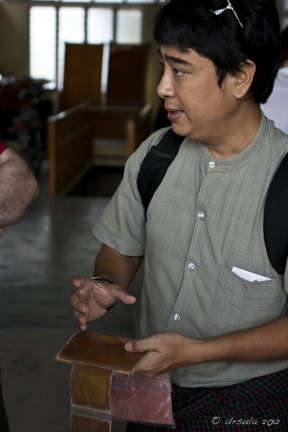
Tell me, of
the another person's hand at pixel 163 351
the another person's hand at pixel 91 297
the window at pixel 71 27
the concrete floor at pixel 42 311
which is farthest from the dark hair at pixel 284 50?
the window at pixel 71 27

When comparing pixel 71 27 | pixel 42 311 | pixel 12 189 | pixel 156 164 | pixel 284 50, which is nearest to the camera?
pixel 156 164

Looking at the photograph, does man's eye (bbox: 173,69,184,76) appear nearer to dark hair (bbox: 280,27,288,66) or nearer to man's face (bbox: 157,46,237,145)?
man's face (bbox: 157,46,237,145)

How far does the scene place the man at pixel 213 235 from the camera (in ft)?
5.09

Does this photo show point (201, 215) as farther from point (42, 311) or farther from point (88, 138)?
point (88, 138)

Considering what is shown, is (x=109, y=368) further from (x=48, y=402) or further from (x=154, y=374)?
(x=48, y=402)

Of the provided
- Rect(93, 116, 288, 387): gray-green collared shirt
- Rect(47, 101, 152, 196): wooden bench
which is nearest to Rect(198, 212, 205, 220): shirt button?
Rect(93, 116, 288, 387): gray-green collared shirt

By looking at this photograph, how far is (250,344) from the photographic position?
158 centimetres

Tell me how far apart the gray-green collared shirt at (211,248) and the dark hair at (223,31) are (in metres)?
0.19

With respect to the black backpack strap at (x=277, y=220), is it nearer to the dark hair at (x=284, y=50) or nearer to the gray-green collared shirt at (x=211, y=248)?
the gray-green collared shirt at (x=211, y=248)

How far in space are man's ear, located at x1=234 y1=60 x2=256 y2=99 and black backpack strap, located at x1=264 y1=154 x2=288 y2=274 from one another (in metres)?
0.19

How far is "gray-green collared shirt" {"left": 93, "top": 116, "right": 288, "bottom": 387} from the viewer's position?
1629 millimetres

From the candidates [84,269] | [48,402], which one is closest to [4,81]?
[84,269]

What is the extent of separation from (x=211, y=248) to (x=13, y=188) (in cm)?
55

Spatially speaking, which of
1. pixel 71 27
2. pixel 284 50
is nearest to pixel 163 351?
pixel 284 50
